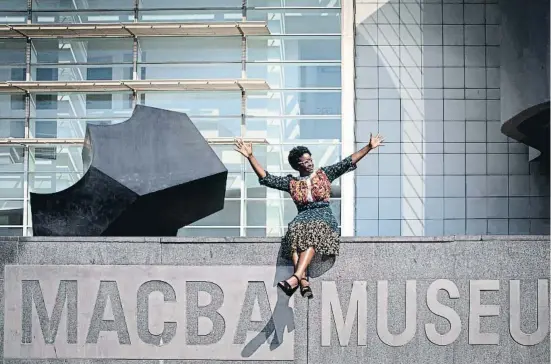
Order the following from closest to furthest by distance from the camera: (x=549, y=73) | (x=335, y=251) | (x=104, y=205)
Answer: (x=335, y=251) < (x=104, y=205) < (x=549, y=73)

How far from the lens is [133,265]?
10305mm

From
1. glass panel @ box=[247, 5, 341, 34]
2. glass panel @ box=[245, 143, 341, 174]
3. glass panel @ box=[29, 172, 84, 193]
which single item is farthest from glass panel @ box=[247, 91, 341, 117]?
glass panel @ box=[29, 172, 84, 193]

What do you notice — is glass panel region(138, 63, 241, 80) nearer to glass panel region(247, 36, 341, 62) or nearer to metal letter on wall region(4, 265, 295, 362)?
glass panel region(247, 36, 341, 62)

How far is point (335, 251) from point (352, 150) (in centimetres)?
923

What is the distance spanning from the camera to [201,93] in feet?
63.9

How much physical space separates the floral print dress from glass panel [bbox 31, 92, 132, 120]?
976 centimetres

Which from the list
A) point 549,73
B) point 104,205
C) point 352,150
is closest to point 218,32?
point 352,150

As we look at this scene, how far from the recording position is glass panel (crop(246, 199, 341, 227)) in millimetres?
19109

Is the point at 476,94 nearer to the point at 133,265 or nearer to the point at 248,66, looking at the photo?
the point at 248,66

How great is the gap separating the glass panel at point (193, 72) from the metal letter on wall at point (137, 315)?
942 centimetres

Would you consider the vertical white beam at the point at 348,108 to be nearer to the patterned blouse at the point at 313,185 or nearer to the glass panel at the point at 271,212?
the glass panel at the point at 271,212

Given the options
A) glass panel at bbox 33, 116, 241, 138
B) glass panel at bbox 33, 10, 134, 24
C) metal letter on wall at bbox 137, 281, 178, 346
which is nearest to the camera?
metal letter on wall at bbox 137, 281, 178, 346

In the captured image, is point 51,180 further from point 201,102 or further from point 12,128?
point 201,102

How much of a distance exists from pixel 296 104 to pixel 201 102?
5.45ft
